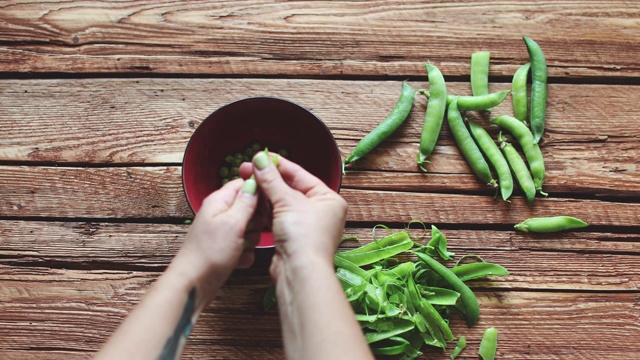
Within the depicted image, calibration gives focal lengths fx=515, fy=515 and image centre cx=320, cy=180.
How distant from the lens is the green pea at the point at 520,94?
186 cm

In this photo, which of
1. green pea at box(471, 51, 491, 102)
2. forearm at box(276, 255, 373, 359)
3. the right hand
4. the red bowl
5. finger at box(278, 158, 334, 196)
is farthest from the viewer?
green pea at box(471, 51, 491, 102)

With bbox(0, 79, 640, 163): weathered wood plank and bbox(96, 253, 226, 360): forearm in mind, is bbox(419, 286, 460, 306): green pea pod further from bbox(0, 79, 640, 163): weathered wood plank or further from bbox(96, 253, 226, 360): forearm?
bbox(96, 253, 226, 360): forearm

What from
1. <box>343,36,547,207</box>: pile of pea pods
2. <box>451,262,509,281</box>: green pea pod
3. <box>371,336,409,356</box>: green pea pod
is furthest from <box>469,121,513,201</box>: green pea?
<box>371,336,409,356</box>: green pea pod

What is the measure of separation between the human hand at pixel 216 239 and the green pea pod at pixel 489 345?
926mm

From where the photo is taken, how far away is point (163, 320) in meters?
1.25

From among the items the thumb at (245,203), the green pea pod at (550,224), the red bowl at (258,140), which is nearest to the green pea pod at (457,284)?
the green pea pod at (550,224)

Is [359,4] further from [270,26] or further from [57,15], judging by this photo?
[57,15]

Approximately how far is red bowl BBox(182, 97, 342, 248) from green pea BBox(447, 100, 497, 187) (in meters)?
0.48

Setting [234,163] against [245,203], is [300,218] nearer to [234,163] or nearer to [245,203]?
[245,203]

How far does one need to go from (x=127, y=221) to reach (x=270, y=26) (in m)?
0.87

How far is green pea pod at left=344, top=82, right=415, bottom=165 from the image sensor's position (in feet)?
5.88

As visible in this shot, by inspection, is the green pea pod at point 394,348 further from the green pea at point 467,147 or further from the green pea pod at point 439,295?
the green pea at point 467,147

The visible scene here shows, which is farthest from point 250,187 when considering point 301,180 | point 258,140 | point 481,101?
point 481,101

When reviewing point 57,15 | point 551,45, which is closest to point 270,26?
point 57,15
